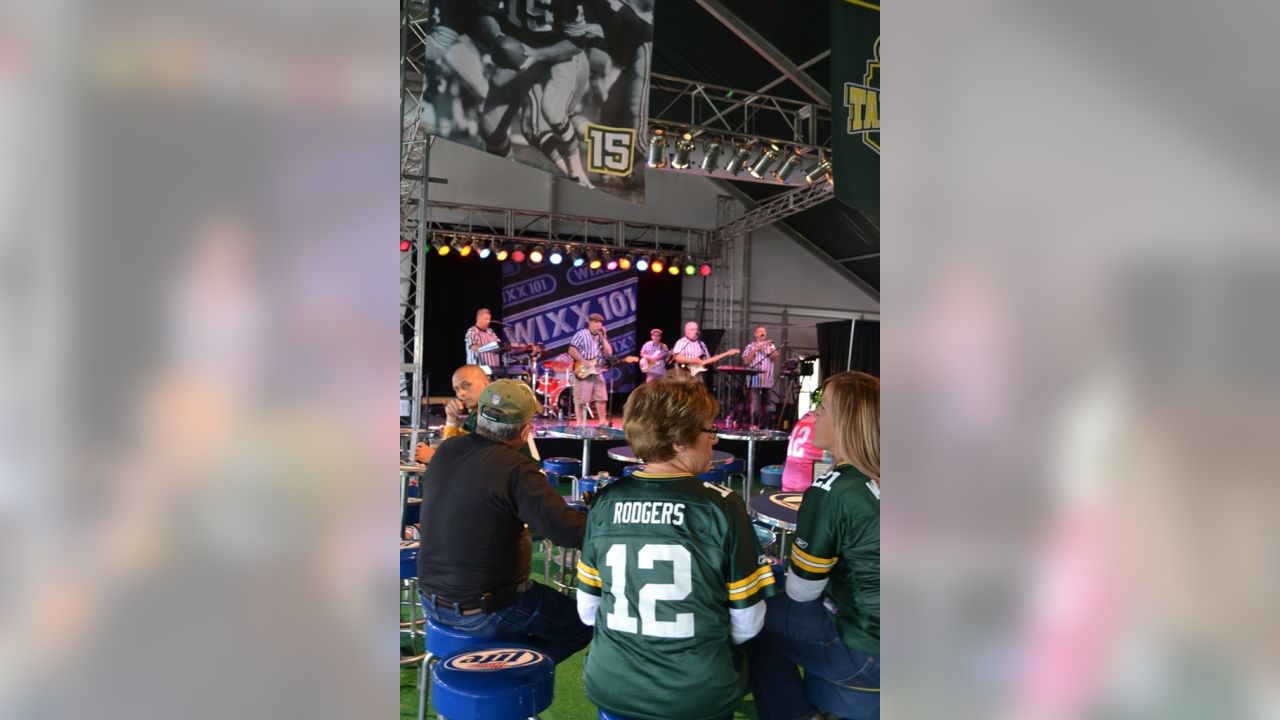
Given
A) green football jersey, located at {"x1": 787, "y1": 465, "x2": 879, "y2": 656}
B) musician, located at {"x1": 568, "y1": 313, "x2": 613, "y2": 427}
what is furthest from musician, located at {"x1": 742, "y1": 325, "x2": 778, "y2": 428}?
green football jersey, located at {"x1": 787, "y1": 465, "x2": 879, "y2": 656}

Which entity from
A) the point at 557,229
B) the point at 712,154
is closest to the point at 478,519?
the point at 712,154

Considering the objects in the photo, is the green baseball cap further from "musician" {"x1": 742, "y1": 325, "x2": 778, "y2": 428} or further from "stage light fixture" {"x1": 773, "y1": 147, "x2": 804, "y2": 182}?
"musician" {"x1": 742, "y1": 325, "x2": 778, "y2": 428}

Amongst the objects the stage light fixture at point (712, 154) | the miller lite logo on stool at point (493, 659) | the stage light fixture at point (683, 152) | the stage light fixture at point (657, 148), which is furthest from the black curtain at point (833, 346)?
the miller lite logo on stool at point (493, 659)

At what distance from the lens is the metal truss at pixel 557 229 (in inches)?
447

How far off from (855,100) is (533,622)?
192cm

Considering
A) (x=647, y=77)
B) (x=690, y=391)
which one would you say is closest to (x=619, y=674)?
(x=690, y=391)

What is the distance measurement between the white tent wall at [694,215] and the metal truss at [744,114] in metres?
1.98

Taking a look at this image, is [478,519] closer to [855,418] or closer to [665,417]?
[665,417]

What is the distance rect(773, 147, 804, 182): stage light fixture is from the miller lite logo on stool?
23.5ft

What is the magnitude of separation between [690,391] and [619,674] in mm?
660

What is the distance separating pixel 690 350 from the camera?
9641 mm

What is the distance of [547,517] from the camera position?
6.18 feet
